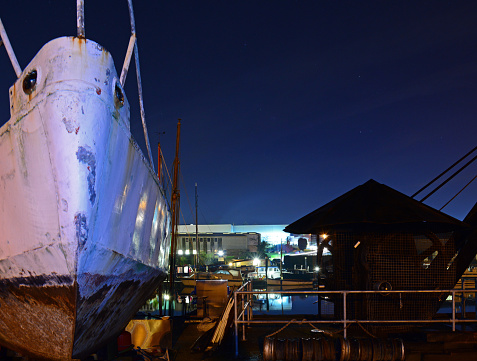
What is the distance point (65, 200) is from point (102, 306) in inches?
76.4

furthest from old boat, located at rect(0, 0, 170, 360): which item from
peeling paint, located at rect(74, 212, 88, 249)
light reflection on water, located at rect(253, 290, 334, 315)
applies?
light reflection on water, located at rect(253, 290, 334, 315)

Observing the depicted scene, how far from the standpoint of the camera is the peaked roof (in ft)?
25.3

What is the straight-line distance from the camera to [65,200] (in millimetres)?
4215

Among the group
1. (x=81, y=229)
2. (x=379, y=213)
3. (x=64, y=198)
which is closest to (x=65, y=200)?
(x=64, y=198)

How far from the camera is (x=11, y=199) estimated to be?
15.5 feet

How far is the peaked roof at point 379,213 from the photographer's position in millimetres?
7723

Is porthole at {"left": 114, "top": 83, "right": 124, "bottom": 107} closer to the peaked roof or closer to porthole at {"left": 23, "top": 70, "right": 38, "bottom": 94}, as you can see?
porthole at {"left": 23, "top": 70, "right": 38, "bottom": 94}

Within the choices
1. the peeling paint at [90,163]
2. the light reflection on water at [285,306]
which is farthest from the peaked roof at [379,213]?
the light reflection on water at [285,306]

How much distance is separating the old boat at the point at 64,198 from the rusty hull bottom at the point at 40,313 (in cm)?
2

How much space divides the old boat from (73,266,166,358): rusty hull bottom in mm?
22

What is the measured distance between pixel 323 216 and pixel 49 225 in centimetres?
592

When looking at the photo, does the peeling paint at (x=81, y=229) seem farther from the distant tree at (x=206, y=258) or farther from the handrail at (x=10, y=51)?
the distant tree at (x=206, y=258)

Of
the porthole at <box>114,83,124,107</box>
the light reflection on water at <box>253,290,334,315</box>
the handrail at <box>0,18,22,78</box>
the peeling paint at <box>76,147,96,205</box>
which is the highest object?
the handrail at <box>0,18,22,78</box>

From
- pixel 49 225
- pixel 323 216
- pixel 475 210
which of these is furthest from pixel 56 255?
pixel 475 210
